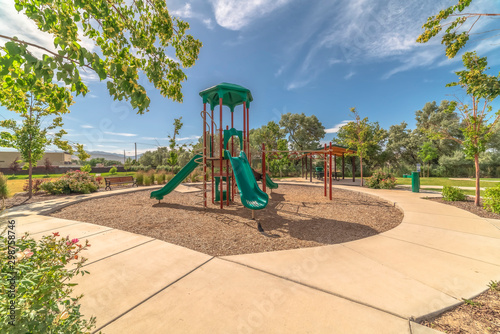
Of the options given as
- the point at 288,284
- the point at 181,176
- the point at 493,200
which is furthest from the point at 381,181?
the point at 288,284

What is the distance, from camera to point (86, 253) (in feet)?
10.3

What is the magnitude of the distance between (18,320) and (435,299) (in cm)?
330

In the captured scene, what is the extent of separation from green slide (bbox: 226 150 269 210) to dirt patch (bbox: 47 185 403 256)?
0.60 meters

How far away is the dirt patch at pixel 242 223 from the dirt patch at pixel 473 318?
1.94m

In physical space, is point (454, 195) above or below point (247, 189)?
below

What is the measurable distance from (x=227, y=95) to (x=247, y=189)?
5.12 m

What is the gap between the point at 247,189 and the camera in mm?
5352

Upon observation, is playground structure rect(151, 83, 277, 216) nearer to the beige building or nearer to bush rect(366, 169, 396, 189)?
bush rect(366, 169, 396, 189)

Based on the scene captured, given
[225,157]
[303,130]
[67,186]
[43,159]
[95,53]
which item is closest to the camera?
[95,53]

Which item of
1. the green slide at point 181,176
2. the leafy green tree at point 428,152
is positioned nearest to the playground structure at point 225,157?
the green slide at point 181,176

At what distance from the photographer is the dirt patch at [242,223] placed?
3828mm

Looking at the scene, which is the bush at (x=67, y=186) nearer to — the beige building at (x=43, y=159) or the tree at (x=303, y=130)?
the tree at (x=303, y=130)

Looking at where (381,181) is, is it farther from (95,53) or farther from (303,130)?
(303,130)

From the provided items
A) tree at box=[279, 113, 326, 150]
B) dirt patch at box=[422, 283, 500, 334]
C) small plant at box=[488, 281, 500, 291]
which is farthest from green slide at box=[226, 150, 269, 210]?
tree at box=[279, 113, 326, 150]
